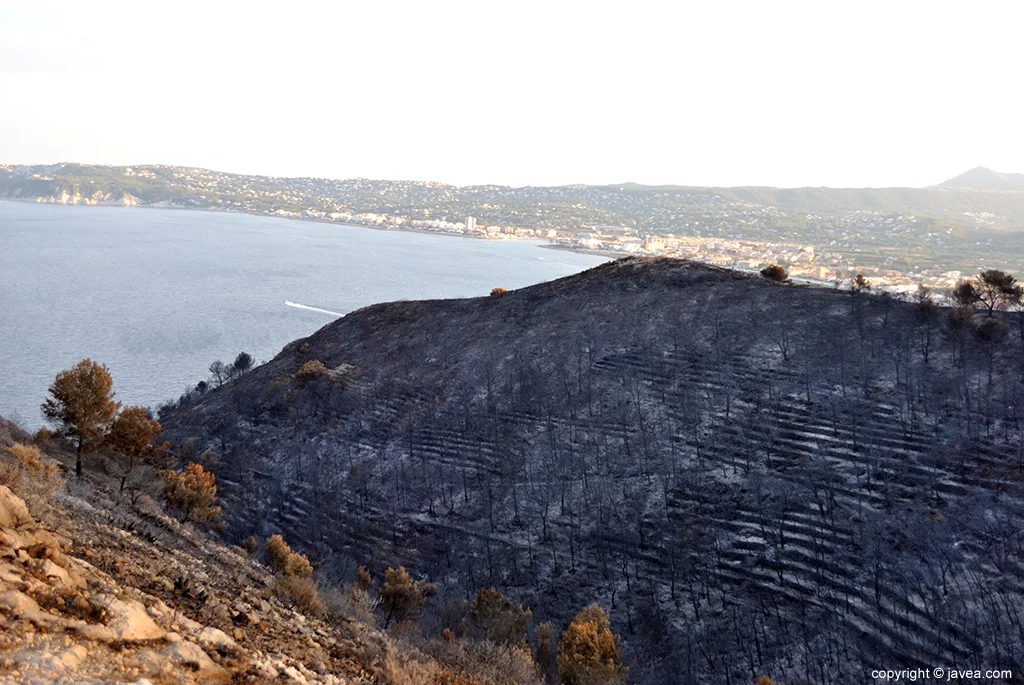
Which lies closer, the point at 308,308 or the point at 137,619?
the point at 137,619

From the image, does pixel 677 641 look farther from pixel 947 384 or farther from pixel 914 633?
pixel 947 384

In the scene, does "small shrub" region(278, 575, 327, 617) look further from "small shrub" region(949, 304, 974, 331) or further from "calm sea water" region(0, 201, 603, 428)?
"calm sea water" region(0, 201, 603, 428)

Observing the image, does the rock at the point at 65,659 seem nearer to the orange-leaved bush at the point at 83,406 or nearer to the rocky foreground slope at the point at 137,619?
the rocky foreground slope at the point at 137,619

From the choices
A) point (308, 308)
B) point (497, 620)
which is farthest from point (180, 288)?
point (497, 620)

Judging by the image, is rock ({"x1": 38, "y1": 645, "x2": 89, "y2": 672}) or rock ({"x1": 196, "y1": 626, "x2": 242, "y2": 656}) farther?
rock ({"x1": 196, "y1": 626, "x2": 242, "y2": 656})

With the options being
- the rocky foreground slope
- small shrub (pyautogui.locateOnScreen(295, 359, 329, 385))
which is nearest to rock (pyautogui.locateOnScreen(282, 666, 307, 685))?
the rocky foreground slope

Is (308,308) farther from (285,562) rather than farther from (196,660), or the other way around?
(196,660)
